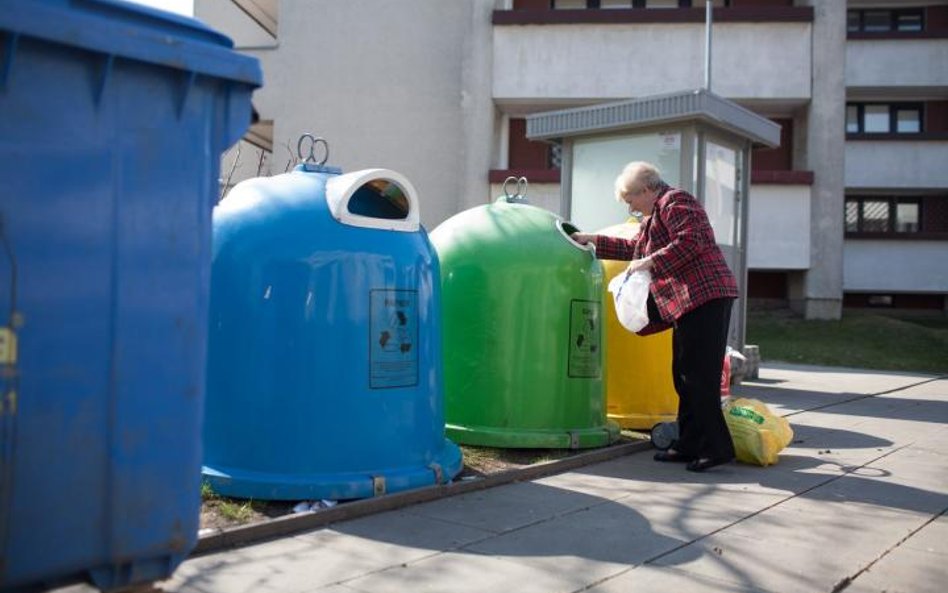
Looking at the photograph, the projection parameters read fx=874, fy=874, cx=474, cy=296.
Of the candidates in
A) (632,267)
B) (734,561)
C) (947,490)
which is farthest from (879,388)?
(734,561)

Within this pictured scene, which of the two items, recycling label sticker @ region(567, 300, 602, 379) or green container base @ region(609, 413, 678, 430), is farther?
green container base @ region(609, 413, 678, 430)

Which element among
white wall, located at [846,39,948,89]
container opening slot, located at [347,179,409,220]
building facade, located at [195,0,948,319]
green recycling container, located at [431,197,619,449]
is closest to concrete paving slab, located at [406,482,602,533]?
green recycling container, located at [431,197,619,449]

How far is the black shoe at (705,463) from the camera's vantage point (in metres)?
5.10

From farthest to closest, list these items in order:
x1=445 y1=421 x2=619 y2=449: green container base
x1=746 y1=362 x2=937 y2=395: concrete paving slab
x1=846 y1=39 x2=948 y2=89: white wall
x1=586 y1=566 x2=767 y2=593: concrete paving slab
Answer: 1. x1=846 y1=39 x2=948 y2=89: white wall
2. x1=746 y1=362 x2=937 y2=395: concrete paving slab
3. x1=445 y1=421 x2=619 y2=449: green container base
4. x1=586 y1=566 x2=767 y2=593: concrete paving slab

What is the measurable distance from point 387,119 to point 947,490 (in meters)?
16.8

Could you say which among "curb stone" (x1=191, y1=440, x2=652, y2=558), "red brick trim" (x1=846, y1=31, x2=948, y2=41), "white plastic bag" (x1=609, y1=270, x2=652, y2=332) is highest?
"red brick trim" (x1=846, y1=31, x2=948, y2=41)

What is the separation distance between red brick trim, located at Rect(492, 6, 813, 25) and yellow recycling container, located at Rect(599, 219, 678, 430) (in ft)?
41.6

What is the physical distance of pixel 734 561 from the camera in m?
3.44

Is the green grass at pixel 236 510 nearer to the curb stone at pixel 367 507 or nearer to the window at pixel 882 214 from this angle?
the curb stone at pixel 367 507

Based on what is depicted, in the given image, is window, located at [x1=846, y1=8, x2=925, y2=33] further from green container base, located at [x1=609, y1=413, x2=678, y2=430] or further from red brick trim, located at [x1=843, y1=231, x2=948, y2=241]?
green container base, located at [x1=609, y1=413, x2=678, y2=430]

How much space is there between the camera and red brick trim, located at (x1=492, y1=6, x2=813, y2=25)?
1734cm

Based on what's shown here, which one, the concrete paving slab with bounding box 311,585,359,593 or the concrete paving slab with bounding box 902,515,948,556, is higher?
the concrete paving slab with bounding box 902,515,948,556

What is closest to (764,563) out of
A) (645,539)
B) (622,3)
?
(645,539)

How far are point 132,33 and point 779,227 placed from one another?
1688 cm
